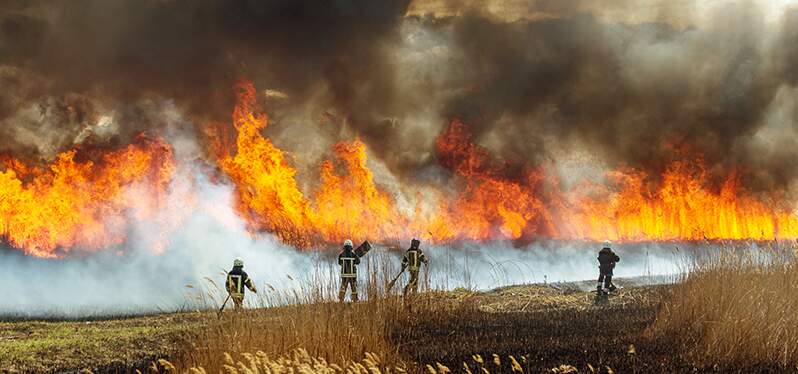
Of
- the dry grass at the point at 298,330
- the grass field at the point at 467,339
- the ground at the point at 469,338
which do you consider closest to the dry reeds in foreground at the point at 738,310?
the grass field at the point at 467,339

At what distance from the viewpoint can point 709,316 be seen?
1224 centimetres

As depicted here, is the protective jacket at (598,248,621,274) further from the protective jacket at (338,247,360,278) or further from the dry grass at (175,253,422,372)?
the dry grass at (175,253,422,372)

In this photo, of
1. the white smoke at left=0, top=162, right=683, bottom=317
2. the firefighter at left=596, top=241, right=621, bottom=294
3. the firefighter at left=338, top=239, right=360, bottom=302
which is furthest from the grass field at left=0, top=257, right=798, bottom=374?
the white smoke at left=0, top=162, right=683, bottom=317

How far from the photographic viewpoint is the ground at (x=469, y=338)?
1118 centimetres

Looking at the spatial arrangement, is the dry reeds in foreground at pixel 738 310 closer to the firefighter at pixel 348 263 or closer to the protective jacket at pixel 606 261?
the protective jacket at pixel 606 261

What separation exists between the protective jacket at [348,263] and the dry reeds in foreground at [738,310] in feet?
25.3

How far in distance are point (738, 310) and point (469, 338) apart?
14.7 feet

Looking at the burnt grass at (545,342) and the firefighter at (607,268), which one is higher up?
the firefighter at (607,268)

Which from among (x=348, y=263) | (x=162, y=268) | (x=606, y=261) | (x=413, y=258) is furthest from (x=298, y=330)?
(x=162, y=268)

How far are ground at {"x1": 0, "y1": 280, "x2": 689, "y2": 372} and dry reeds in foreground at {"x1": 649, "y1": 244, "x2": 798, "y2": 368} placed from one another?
1.90 feet

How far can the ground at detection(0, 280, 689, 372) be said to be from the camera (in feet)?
36.7

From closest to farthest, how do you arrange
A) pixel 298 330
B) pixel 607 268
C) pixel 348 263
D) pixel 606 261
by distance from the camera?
pixel 298 330, pixel 348 263, pixel 607 268, pixel 606 261

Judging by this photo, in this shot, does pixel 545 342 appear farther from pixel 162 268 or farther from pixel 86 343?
pixel 162 268

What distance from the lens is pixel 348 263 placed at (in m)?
19.0
